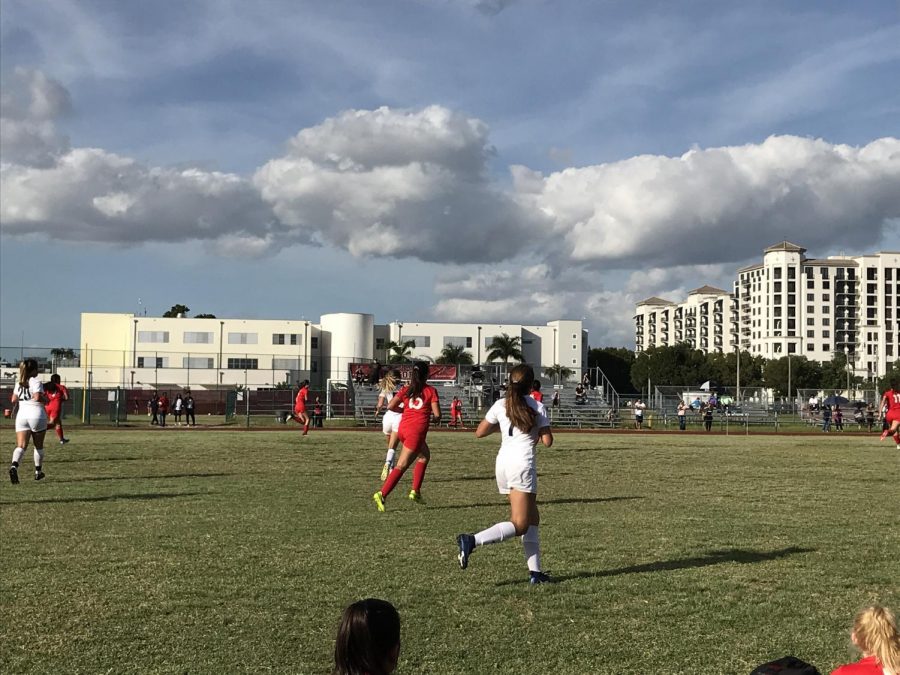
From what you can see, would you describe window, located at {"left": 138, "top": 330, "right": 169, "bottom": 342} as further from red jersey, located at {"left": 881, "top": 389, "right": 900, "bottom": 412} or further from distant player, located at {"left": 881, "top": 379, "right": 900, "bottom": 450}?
red jersey, located at {"left": 881, "top": 389, "right": 900, "bottom": 412}

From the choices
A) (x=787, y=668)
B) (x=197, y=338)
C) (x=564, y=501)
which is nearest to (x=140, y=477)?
(x=564, y=501)

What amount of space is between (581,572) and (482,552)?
4.41 ft

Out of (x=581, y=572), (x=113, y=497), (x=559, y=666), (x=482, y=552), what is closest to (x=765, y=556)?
(x=581, y=572)

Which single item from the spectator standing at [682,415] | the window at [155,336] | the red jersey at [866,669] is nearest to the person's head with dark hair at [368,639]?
the red jersey at [866,669]

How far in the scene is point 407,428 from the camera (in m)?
12.6

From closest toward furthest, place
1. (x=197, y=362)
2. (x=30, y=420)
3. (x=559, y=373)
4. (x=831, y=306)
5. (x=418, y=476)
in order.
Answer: (x=418, y=476)
(x=30, y=420)
(x=197, y=362)
(x=559, y=373)
(x=831, y=306)

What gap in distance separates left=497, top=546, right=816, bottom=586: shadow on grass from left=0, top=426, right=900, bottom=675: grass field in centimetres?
4

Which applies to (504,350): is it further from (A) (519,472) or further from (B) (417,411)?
(A) (519,472)

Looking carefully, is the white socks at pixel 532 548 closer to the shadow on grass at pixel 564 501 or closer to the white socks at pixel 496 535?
the white socks at pixel 496 535


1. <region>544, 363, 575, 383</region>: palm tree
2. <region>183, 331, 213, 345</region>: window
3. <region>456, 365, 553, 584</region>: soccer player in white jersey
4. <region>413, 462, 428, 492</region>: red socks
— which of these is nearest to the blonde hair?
<region>456, 365, 553, 584</region>: soccer player in white jersey

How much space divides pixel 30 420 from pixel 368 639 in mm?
14142

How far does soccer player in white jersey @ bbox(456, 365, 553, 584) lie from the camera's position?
296 inches

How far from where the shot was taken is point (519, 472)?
24.9 feet

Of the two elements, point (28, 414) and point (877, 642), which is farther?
point (28, 414)
